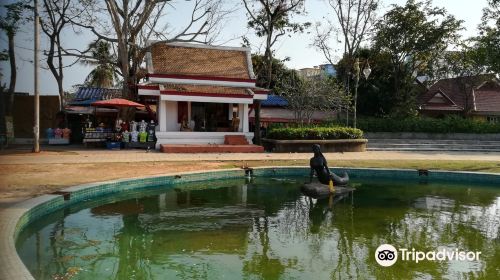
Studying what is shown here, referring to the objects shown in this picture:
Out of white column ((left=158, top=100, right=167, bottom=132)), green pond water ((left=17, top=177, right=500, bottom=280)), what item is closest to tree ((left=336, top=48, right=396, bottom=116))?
white column ((left=158, top=100, right=167, bottom=132))

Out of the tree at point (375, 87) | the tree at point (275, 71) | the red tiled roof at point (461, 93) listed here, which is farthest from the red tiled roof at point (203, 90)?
the red tiled roof at point (461, 93)

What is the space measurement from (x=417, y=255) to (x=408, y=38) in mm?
27019

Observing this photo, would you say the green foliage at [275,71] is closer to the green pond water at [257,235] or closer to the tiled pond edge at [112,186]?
the tiled pond edge at [112,186]

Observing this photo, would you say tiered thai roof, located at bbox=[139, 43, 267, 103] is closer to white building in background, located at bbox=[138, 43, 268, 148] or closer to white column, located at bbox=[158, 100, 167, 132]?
white building in background, located at bbox=[138, 43, 268, 148]

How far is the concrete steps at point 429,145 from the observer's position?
24.7m

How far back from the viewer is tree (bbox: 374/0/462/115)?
30.3 meters

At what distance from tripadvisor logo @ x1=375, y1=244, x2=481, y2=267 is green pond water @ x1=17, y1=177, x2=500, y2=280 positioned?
0.14 meters

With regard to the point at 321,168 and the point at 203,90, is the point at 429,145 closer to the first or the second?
the point at 203,90

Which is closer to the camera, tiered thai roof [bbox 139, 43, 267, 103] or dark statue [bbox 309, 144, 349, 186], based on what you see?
dark statue [bbox 309, 144, 349, 186]

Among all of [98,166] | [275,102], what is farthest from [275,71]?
[98,166]

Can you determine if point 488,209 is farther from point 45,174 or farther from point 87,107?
point 87,107

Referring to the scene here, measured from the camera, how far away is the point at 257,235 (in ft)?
25.0

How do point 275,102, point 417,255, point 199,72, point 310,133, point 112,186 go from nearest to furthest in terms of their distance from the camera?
point 417,255 → point 112,186 → point 310,133 → point 199,72 → point 275,102

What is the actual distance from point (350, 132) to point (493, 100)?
25.2 metres
